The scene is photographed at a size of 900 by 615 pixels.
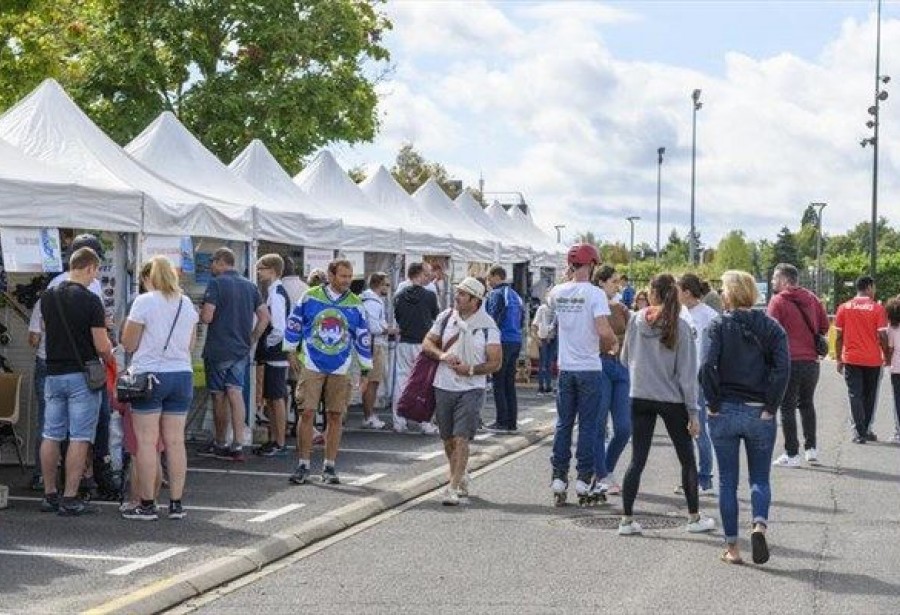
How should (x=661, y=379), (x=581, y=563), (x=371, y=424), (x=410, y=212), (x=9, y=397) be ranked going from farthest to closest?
(x=410, y=212), (x=371, y=424), (x=9, y=397), (x=661, y=379), (x=581, y=563)

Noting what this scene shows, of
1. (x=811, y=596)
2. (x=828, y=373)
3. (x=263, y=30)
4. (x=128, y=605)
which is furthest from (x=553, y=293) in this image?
(x=263, y=30)

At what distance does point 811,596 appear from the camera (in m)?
8.61

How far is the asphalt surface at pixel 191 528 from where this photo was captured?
28.4 ft

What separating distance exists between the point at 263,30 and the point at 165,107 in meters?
3.31

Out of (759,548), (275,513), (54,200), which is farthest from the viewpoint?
(54,200)

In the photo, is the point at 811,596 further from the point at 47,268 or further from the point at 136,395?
the point at 47,268

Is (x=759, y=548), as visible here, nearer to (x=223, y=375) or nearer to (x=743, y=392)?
(x=743, y=392)

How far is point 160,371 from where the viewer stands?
36.1ft

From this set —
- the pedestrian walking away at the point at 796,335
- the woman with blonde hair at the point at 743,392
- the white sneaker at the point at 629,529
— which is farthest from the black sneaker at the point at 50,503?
the pedestrian walking away at the point at 796,335

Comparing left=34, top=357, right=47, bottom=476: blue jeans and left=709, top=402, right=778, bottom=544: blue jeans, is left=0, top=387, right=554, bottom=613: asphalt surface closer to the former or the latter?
left=34, top=357, right=47, bottom=476: blue jeans

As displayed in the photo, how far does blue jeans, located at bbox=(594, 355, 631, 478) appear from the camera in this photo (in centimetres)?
1300

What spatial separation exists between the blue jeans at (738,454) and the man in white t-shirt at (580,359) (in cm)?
228

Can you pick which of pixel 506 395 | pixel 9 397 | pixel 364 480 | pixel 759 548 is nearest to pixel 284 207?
pixel 506 395

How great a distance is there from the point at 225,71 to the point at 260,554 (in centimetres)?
Answer: 3206
